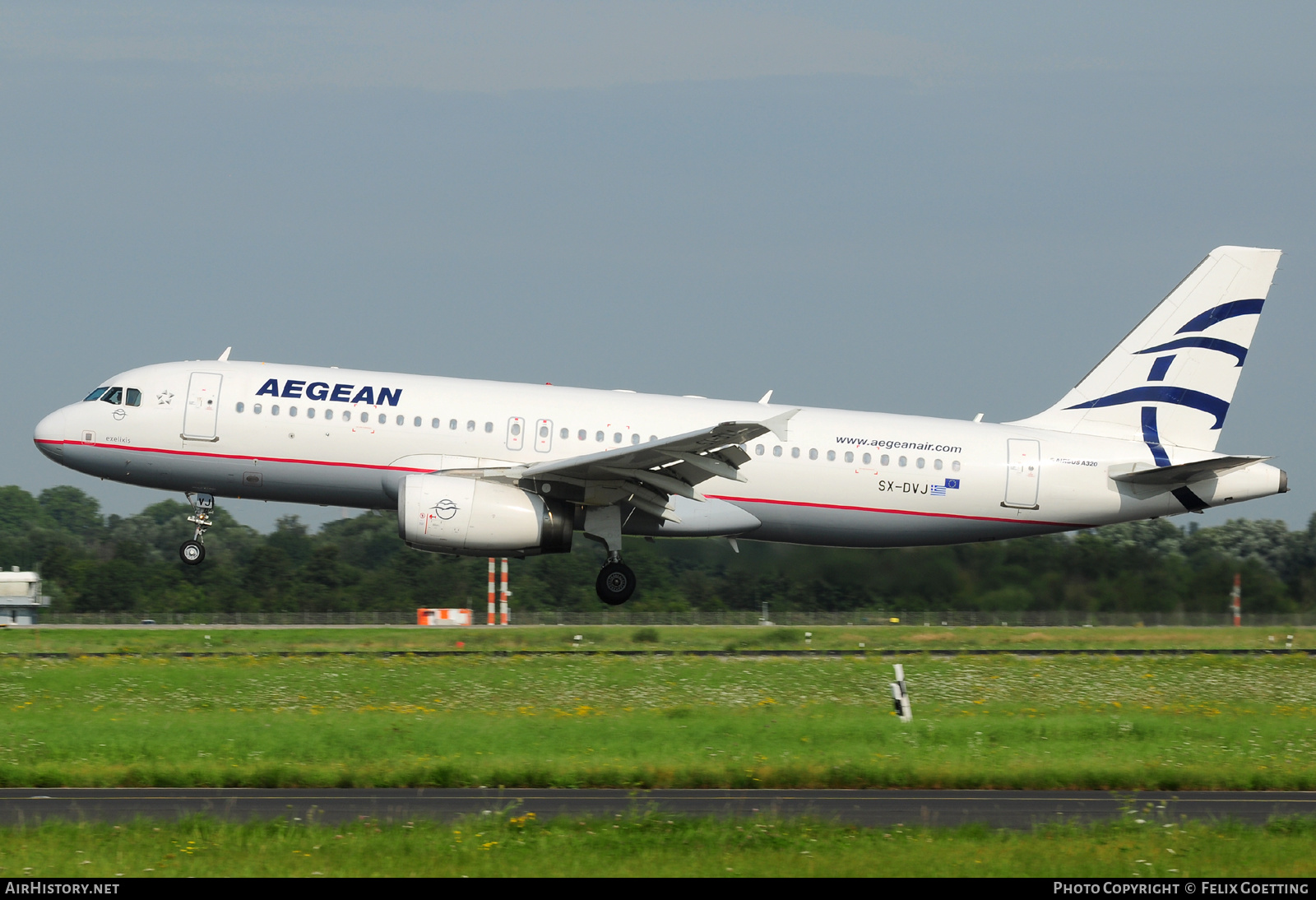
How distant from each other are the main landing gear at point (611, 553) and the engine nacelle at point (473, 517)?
1.00 meters

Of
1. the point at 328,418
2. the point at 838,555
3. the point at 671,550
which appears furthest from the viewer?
the point at 671,550

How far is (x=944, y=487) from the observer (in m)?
28.4

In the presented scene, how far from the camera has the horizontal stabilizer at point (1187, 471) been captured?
27953 millimetres

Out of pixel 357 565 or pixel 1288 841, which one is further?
pixel 357 565

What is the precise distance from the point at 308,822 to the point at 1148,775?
31.0 feet

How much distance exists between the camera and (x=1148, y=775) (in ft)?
51.3

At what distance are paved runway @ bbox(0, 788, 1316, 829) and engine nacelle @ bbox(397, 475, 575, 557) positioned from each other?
1096cm

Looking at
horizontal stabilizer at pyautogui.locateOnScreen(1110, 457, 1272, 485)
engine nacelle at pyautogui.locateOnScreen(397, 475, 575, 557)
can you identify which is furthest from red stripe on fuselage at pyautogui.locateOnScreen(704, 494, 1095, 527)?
engine nacelle at pyautogui.locateOnScreen(397, 475, 575, 557)

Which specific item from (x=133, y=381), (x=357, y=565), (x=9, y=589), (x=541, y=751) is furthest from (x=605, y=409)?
(x=9, y=589)

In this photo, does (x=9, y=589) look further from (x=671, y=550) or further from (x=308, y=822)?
(x=308, y=822)

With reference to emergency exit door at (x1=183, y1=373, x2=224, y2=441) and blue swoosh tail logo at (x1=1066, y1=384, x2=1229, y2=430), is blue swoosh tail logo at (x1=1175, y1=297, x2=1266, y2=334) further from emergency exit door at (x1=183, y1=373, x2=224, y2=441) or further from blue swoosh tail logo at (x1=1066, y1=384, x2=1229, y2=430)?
emergency exit door at (x1=183, y1=373, x2=224, y2=441)

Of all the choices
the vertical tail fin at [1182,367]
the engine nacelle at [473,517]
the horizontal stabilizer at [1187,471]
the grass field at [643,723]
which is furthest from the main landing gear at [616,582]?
the horizontal stabilizer at [1187,471]

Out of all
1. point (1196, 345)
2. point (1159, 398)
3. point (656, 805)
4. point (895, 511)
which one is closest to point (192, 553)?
point (895, 511)

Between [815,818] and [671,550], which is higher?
[671,550]
